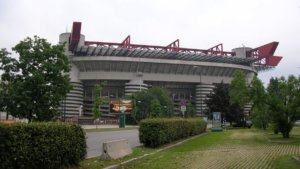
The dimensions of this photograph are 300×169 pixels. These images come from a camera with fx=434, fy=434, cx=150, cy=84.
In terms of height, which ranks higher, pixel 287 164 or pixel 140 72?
pixel 140 72

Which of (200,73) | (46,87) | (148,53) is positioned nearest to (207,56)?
(200,73)

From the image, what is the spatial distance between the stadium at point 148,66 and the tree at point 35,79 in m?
69.4

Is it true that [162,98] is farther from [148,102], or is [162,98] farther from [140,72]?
[140,72]

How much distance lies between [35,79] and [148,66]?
8496 centimetres

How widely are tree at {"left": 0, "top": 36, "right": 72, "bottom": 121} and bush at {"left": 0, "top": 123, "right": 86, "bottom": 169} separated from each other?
2210cm

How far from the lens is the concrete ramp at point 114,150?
14.6m

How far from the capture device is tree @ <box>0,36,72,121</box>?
3334cm

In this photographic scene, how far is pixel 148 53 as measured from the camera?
11231 cm

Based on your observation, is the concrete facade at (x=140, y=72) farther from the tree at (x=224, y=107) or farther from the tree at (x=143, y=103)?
the tree at (x=224, y=107)

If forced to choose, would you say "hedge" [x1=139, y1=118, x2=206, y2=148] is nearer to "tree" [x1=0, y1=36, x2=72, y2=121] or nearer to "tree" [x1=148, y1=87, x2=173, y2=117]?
"tree" [x1=0, y1=36, x2=72, y2=121]

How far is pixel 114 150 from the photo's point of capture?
15.3 meters

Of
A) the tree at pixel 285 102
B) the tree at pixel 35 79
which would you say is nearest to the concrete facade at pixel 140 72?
the tree at pixel 35 79

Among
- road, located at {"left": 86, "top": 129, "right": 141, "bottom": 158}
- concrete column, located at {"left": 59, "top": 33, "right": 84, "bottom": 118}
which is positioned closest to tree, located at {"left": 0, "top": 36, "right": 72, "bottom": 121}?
road, located at {"left": 86, "top": 129, "right": 141, "bottom": 158}

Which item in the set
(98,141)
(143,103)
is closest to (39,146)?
(98,141)
